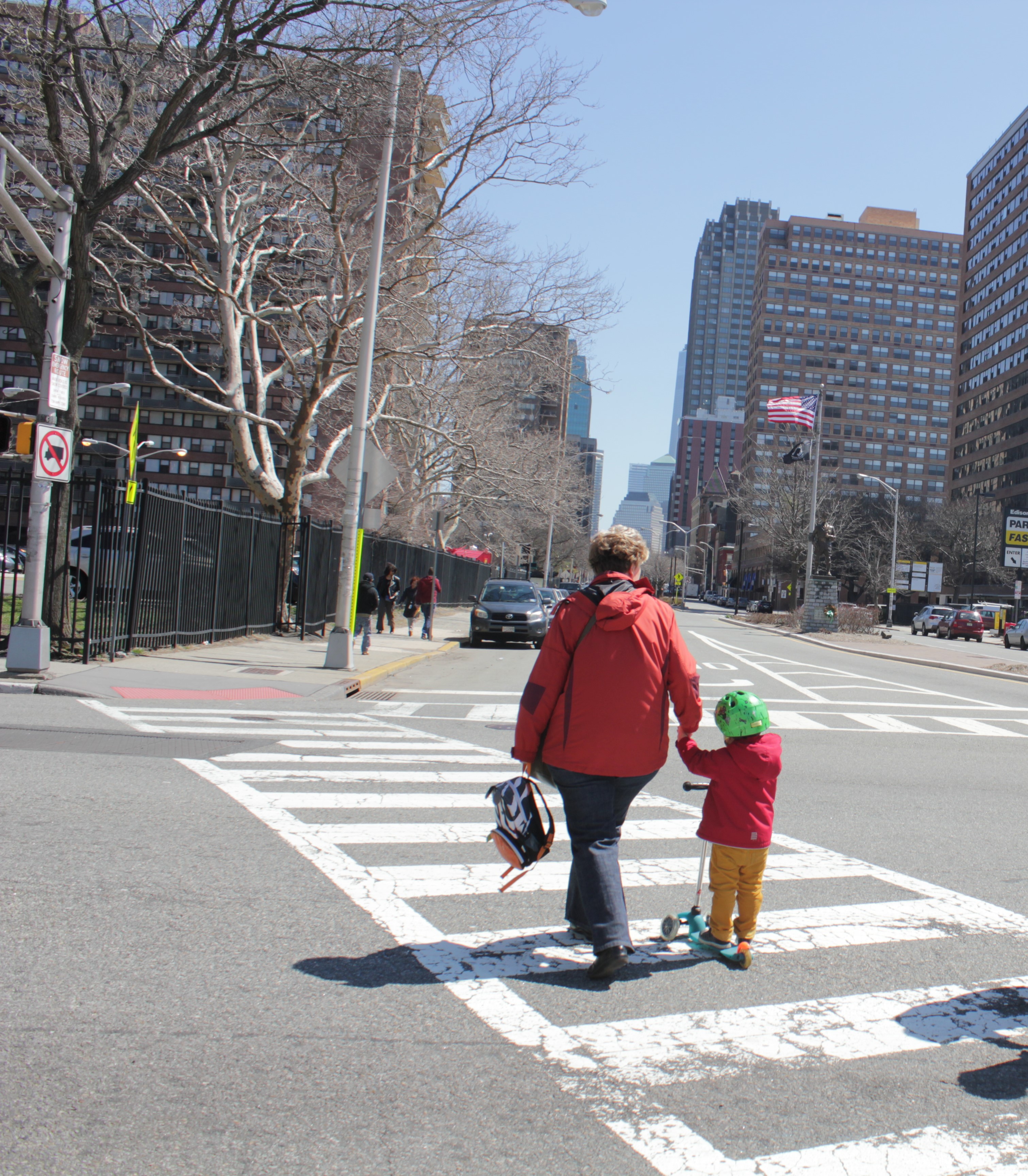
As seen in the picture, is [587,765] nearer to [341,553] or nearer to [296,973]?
[296,973]

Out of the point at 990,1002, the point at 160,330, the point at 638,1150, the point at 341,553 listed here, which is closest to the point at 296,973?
the point at 638,1150

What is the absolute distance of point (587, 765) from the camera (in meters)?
4.09

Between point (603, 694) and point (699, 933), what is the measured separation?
1.28m

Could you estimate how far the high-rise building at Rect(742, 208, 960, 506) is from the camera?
15362 centimetres

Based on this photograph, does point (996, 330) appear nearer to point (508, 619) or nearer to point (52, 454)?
point (508, 619)

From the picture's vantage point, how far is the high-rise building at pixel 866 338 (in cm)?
15362

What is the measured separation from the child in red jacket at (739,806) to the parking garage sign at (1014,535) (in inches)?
1727

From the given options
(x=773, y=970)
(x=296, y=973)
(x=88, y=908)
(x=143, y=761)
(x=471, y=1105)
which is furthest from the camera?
(x=143, y=761)

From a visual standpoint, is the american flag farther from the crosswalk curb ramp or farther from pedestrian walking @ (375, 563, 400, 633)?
the crosswalk curb ramp

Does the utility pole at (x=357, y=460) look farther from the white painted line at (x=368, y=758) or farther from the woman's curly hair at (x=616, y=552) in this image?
the woman's curly hair at (x=616, y=552)

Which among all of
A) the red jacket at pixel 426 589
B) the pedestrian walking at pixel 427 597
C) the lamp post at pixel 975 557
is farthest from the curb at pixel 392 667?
the lamp post at pixel 975 557

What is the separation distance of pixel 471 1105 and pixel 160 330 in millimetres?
35578

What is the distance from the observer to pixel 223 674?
14.6 metres

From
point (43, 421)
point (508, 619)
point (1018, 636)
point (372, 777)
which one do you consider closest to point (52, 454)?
point (43, 421)
